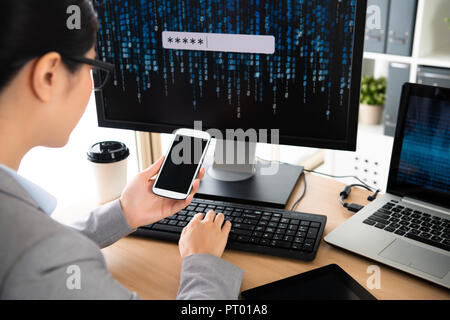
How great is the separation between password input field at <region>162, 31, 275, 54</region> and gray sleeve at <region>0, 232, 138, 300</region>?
1.75ft

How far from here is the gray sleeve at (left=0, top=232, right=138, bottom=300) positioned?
53 cm

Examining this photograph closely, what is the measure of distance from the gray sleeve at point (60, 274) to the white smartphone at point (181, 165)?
32 centimetres

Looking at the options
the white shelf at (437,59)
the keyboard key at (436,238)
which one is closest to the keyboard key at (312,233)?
the keyboard key at (436,238)

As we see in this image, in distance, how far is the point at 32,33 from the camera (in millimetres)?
580

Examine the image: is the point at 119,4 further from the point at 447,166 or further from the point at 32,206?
the point at 447,166

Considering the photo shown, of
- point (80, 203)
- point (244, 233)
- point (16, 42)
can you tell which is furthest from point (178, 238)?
point (16, 42)

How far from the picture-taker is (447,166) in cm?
91

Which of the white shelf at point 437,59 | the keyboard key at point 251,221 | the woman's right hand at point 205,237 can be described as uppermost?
the white shelf at point 437,59

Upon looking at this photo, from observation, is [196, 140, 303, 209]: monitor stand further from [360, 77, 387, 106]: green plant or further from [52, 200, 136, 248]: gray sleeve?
[360, 77, 387, 106]: green plant

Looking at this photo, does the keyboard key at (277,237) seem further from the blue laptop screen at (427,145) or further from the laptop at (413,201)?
the blue laptop screen at (427,145)

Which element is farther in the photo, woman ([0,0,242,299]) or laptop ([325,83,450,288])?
laptop ([325,83,450,288])

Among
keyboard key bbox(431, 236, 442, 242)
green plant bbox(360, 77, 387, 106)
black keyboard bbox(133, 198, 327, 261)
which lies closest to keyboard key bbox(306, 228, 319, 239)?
black keyboard bbox(133, 198, 327, 261)

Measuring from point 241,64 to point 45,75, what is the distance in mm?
469

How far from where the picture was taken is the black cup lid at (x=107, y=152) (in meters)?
1.06
